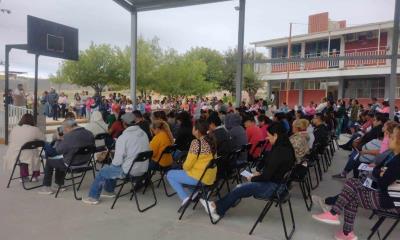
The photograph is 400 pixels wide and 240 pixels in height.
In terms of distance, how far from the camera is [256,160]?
634 cm

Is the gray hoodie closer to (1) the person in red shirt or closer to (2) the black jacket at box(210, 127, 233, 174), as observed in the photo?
(2) the black jacket at box(210, 127, 233, 174)

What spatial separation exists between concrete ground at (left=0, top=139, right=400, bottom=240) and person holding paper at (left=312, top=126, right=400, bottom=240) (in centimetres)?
29

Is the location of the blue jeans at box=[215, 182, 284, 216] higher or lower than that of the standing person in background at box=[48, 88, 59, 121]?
lower

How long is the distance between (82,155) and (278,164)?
2.84 m

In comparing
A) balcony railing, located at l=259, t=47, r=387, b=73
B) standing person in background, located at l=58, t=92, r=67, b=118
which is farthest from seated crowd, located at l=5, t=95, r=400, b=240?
balcony railing, located at l=259, t=47, r=387, b=73

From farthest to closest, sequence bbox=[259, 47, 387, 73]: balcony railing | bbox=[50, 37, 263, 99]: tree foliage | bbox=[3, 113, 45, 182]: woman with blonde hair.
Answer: bbox=[50, 37, 263, 99]: tree foliage → bbox=[259, 47, 387, 73]: balcony railing → bbox=[3, 113, 45, 182]: woman with blonde hair

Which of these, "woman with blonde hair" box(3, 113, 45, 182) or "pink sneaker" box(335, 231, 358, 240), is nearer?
"pink sneaker" box(335, 231, 358, 240)

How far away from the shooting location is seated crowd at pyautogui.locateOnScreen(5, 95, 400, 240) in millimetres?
3707

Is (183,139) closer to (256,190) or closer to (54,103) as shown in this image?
(256,190)

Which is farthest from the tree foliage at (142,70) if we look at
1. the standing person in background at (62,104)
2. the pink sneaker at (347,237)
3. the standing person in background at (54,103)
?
the pink sneaker at (347,237)

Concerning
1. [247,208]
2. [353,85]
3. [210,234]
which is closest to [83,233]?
[210,234]

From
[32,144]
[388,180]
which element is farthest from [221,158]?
[32,144]

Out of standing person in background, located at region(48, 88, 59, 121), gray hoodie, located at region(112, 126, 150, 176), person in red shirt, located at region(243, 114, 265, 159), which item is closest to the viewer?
gray hoodie, located at region(112, 126, 150, 176)

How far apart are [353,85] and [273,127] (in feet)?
78.5
